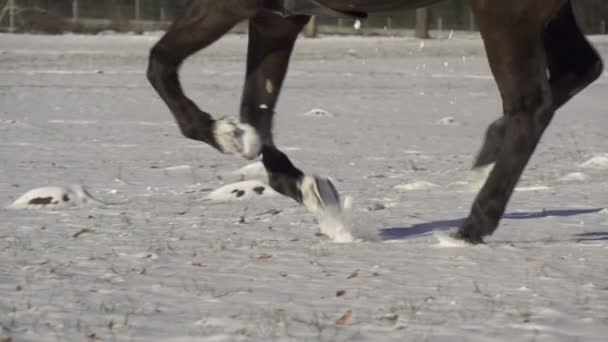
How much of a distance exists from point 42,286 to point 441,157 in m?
7.69

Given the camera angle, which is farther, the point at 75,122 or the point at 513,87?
the point at 75,122

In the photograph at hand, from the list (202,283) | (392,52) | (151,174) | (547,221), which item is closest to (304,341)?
(202,283)

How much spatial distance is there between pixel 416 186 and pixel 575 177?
4.06 ft

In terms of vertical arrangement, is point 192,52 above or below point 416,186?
above

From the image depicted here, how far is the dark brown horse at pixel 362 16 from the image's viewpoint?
5707mm

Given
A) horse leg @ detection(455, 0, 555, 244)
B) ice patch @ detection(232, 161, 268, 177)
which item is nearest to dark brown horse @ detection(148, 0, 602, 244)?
horse leg @ detection(455, 0, 555, 244)

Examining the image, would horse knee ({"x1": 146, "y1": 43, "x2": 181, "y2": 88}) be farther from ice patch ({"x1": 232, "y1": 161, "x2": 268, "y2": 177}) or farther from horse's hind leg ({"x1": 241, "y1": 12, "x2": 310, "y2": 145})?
ice patch ({"x1": 232, "y1": 161, "x2": 268, "y2": 177})

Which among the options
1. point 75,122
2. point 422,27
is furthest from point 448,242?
point 422,27

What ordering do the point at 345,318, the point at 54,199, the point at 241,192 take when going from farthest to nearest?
the point at 241,192 → the point at 54,199 → the point at 345,318

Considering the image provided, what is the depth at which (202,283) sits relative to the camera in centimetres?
519

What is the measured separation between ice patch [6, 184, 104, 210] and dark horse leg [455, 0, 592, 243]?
3034mm

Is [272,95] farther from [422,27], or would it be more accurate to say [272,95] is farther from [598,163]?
[422,27]

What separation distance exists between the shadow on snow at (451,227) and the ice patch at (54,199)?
2.23m

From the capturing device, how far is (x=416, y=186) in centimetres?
952
